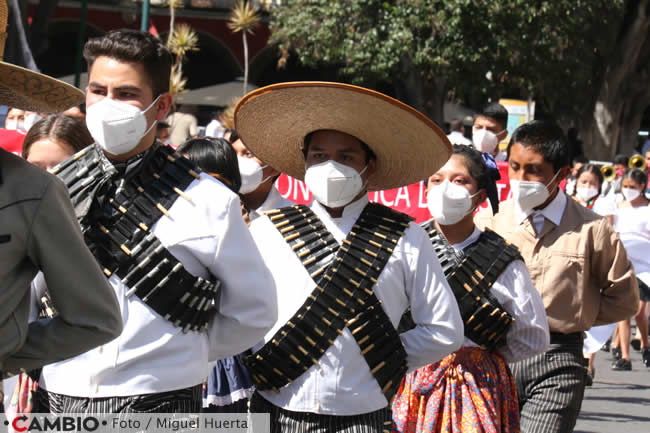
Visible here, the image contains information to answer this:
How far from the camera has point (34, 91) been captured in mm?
2715

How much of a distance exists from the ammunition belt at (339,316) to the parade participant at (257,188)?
2.28 metres

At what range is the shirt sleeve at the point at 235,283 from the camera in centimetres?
346

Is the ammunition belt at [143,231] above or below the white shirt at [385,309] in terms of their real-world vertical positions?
above

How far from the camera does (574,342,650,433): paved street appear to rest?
8594 millimetres

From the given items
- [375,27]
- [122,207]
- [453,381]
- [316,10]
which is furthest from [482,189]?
[316,10]

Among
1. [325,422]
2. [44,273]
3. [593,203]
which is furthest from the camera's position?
[593,203]

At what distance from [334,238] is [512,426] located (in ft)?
4.92

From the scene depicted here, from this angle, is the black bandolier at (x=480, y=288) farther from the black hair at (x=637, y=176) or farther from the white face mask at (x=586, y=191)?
the black hair at (x=637, y=176)

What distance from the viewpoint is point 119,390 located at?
3.34m

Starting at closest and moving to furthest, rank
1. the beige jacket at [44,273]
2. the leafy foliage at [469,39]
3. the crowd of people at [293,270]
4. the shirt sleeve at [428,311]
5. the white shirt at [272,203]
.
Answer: the beige jacket at [44,273] < the crowd of people at [293,270] < the shirt sleeve at [428,311] < the white shirt at [272,203] < the leafy foliage at [469,39]

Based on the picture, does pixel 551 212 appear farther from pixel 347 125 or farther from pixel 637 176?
pixel 637 176

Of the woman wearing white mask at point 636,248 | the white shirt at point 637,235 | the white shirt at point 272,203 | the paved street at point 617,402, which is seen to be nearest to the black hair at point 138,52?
the white shirt at point 272,203

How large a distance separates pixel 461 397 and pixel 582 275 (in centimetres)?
111

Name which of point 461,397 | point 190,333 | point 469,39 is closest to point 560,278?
point 461,397
